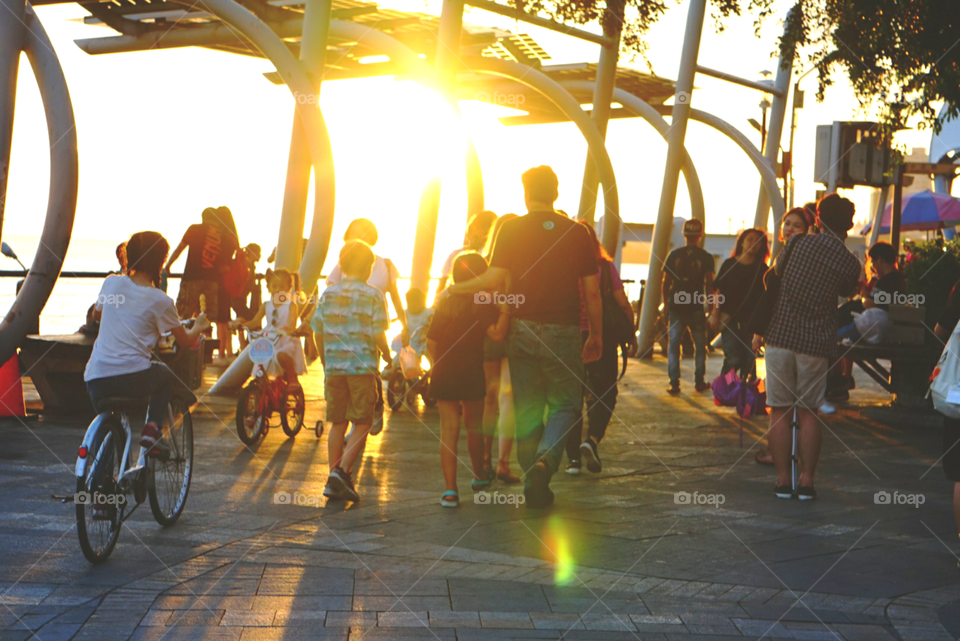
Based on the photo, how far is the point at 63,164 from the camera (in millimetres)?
10797

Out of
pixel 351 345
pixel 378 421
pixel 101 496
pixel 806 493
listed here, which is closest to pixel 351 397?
pixel 351 345

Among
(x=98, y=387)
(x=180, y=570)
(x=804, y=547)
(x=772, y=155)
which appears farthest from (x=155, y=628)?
(x=772, y=155)

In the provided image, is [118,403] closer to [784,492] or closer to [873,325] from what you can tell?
[784,492]

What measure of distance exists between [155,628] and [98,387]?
188 centimetres

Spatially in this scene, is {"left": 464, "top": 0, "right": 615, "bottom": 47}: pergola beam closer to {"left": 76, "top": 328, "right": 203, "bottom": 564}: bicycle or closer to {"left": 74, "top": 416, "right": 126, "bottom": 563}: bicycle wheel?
{"left": 76, "top": 328, "right": 203, "bottom": 564}: bicycle

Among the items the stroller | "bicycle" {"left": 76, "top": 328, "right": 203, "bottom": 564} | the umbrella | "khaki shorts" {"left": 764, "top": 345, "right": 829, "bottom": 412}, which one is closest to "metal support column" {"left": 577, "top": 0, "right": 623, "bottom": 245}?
the stroller

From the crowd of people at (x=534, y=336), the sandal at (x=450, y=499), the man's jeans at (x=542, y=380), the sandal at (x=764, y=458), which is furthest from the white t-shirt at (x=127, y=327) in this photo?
the sandal at (x=764, y=458)

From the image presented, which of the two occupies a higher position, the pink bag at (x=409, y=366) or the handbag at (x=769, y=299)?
the handbag at (x=769, y=299)

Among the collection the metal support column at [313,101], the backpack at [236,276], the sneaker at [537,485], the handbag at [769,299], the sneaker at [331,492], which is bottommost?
the sneaker at [331,492]

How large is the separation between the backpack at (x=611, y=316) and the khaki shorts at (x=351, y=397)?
2011 millimetres

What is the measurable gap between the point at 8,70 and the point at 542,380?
595 cm

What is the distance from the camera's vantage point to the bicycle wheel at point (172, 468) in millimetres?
6445

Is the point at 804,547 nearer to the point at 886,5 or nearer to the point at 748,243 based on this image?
the point at 748,243

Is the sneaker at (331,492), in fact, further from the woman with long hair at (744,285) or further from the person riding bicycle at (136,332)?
the woman with long hair at (744,285)
